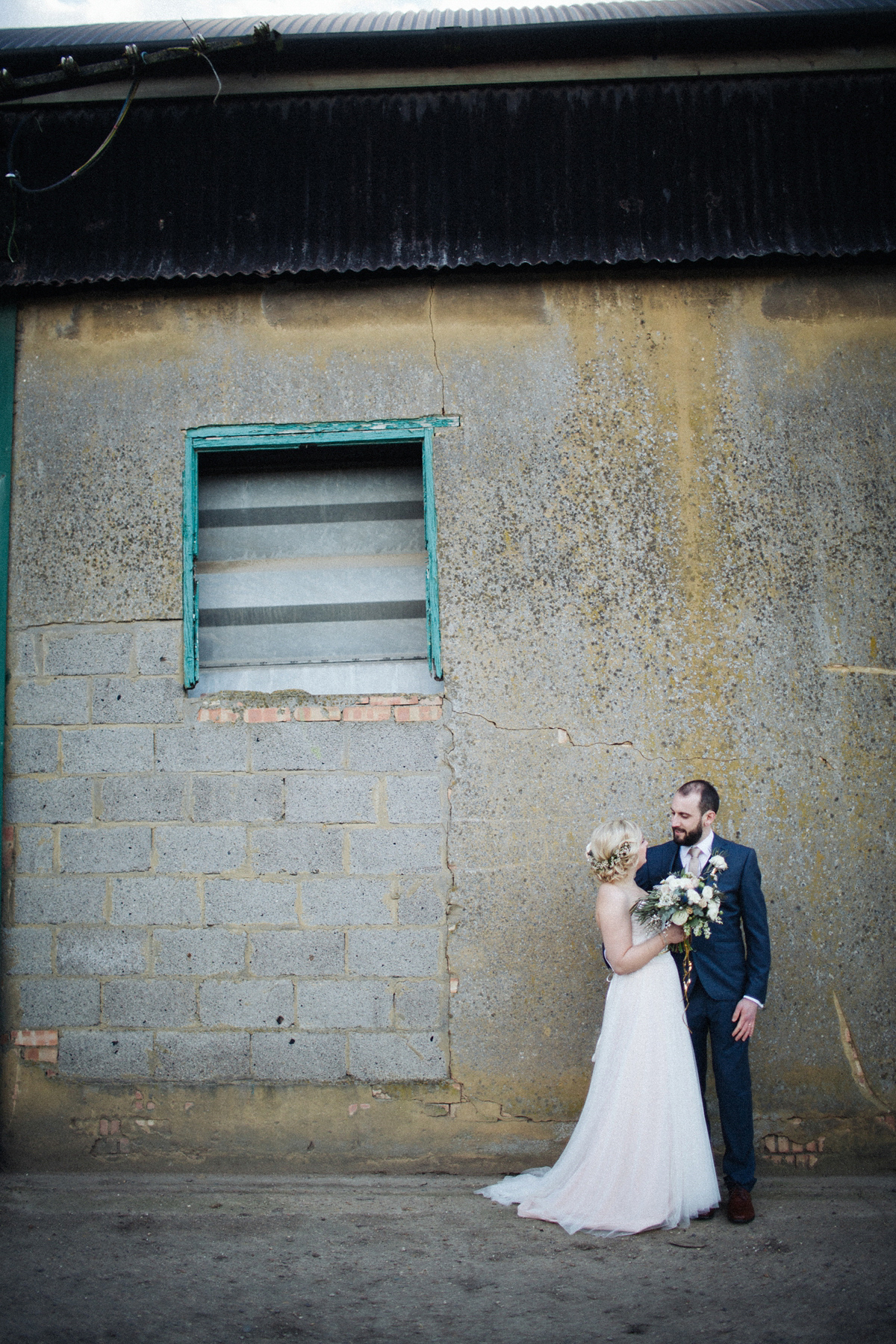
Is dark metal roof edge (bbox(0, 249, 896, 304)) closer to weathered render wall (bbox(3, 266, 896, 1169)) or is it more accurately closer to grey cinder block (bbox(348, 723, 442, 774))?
weathered render wall (bbox(3, 266, 896, 1169))

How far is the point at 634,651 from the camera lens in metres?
4.13

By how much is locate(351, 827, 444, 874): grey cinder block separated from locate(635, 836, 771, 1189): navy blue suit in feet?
3.94

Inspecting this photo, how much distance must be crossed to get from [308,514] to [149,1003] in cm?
242

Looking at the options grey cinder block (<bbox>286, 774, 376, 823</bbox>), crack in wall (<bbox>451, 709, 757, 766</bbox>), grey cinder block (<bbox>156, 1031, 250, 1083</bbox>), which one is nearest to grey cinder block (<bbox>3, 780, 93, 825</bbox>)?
grey cinder block (<bbox>286, 774, 376, 823</bbox>)

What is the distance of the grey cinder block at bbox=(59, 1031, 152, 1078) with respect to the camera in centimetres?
402

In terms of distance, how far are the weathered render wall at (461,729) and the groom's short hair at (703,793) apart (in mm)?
406

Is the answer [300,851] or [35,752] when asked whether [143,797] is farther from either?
[300,851]

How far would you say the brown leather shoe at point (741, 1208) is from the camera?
342 cm

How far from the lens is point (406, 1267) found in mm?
3154

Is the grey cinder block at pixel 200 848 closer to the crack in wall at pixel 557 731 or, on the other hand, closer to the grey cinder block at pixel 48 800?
the grey cinder block at pixel 48 800

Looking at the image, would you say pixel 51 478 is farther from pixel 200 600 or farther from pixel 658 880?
pixel 658 880

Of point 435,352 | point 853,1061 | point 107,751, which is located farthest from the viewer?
point 435,352

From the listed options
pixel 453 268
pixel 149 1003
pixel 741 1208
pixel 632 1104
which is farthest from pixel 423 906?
pixel 453 268

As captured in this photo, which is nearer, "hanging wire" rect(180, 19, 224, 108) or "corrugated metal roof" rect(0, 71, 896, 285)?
"hanging wire" rect(180, 19, 224, 108)
